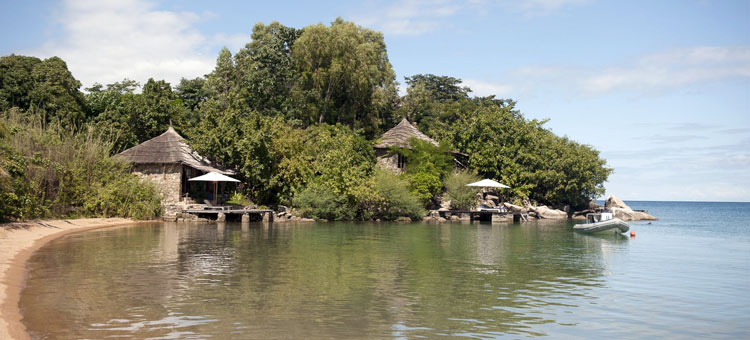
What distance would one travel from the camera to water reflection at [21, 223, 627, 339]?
9516 millimetres

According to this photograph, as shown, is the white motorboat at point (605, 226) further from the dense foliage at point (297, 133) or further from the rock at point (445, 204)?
the rock at point (445, 204)

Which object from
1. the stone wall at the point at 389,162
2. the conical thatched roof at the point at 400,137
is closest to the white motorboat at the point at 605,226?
the conical thatched roof at the point at 400,137

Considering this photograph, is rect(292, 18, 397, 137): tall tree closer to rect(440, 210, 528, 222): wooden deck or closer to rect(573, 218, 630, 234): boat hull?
rect(440, 210, 528, 222): wooden deck

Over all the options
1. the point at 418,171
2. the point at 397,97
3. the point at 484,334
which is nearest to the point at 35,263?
the point at 484,334

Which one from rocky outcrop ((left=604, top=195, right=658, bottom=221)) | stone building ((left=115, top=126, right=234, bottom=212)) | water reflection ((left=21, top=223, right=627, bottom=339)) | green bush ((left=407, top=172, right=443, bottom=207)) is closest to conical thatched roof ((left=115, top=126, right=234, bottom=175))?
stone building ((left=115, top=126, right=234, bottom=212))

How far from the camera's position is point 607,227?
31.0 metres

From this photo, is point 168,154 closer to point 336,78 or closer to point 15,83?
point 15,83

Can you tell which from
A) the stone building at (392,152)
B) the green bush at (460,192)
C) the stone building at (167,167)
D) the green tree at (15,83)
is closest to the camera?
the stone building at (167,167)

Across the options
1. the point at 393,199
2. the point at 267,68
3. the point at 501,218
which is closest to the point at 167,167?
the point at 267,68

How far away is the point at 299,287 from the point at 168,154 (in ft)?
79.0

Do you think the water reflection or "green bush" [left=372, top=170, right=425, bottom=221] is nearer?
the water reflection

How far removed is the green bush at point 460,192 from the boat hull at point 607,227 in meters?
11.3

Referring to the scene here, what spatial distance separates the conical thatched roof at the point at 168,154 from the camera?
3369 cm

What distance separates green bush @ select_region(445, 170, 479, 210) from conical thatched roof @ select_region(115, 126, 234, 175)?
1625 cm
